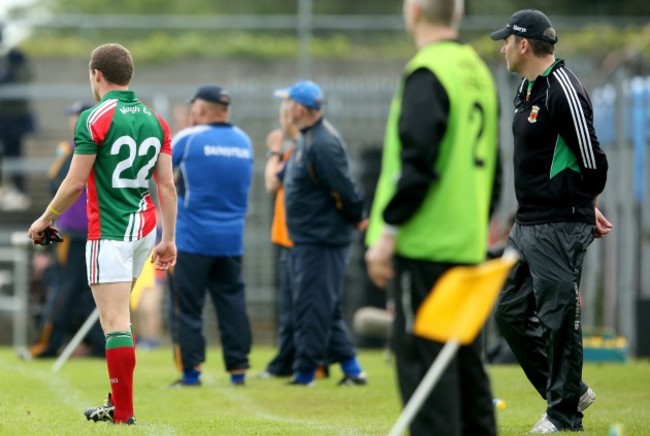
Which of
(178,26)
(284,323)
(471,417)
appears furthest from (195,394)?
(178,26)

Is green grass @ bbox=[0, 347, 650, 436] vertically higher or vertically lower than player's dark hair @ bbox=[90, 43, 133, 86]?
lower

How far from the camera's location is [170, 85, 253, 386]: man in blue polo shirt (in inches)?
445

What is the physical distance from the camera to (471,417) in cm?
605

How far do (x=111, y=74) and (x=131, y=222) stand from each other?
894mm

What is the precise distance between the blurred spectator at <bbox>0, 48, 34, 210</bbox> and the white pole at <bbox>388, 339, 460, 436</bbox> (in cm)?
1548

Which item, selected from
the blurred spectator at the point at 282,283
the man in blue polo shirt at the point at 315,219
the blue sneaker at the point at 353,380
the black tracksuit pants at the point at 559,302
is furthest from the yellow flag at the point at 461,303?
the blurred spectator at the point at 282,283

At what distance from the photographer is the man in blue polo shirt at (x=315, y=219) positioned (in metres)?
11.3

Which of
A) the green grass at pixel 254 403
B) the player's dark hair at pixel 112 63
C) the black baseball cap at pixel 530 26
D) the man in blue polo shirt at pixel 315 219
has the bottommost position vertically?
the green grass at pixel 254 403

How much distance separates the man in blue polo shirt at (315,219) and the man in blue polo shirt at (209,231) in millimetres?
474

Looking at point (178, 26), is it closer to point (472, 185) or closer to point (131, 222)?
point (131, 222)

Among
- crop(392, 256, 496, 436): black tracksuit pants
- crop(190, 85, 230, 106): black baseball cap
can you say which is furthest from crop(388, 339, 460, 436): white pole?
crop(190, 85, 230, 106): black baseball cap

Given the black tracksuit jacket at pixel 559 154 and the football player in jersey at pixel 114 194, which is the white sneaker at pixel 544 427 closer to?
the black tracksuit jacket at pixel 559 154

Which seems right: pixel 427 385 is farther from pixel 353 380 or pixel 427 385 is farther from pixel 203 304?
pixel 353 380

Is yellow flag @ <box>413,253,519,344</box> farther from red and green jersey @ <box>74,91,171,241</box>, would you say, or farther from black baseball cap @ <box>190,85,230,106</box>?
black baseball cap @ <box>190,85,230,106</box>
